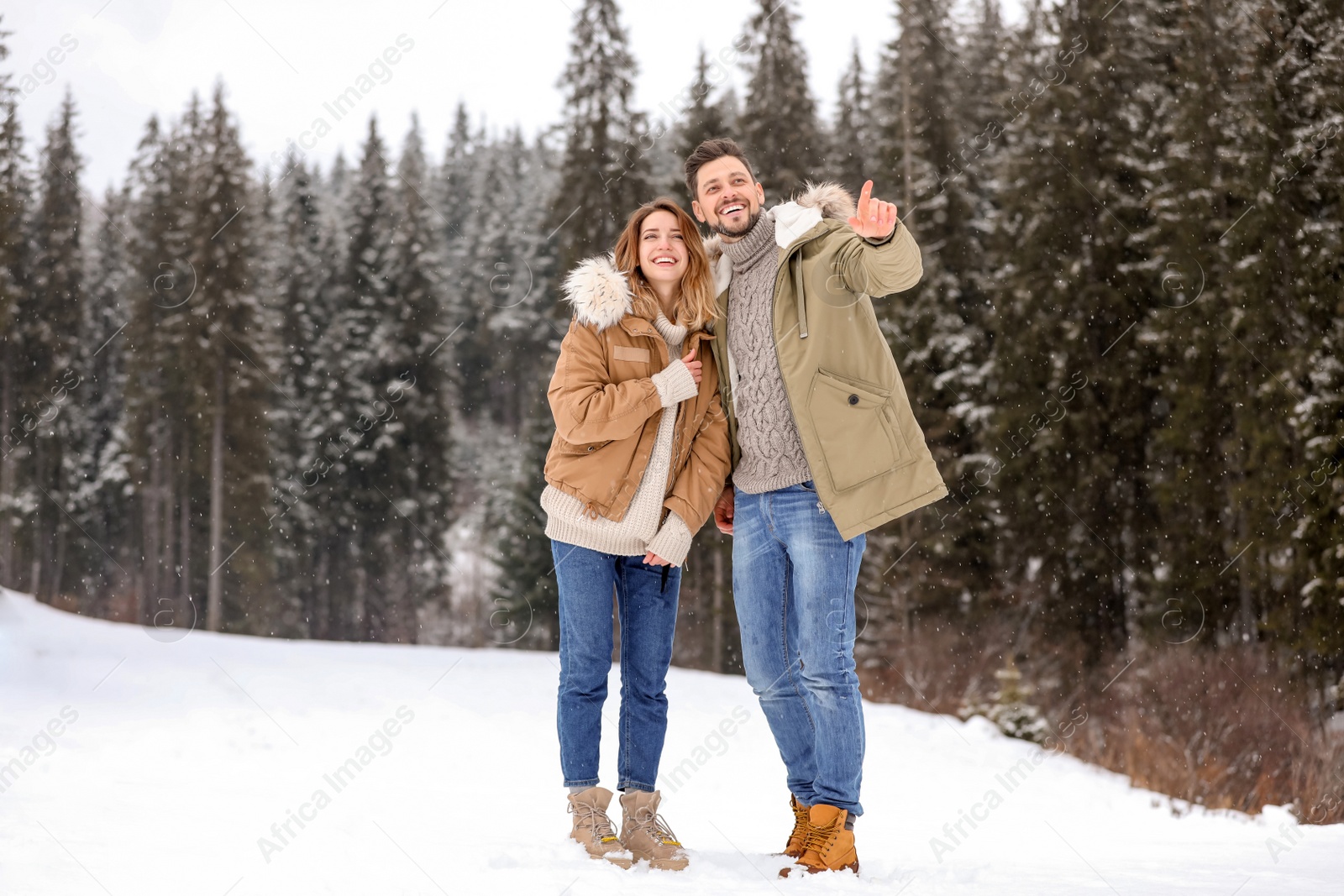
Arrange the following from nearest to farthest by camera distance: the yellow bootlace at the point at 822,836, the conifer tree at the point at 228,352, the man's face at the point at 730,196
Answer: the yellow bootlace at the point at 822,836 < the man's face at the point at 730,196 < the conifer tree at the point at 228,352

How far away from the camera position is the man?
341 cm

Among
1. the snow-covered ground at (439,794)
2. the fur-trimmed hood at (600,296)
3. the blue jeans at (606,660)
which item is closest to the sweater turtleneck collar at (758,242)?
the fur-trimmed hood at (600,296)

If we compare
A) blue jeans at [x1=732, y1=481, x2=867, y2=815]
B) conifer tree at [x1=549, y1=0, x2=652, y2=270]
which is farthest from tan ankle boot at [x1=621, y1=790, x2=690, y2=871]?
conifer tree at [x1=549, y1=0, x2=652, y2=270]

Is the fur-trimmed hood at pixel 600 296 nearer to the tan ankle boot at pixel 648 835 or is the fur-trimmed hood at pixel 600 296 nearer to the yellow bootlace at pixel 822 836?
the tan ankle boot at pixel 648 835

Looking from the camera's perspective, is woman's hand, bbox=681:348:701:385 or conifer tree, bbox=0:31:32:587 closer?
Result: woman's hand, bbox=681:348:701:385

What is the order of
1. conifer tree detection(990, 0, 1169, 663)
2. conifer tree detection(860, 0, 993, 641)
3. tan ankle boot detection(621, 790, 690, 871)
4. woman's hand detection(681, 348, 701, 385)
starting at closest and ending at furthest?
tan ankle boot detection(621, 790, 690, 871), woman's hand detection(681, 348, 701, 385), conifer tree detection(990, 0, 1169, 663), conifer tree detection(860, 0, 993, 641)

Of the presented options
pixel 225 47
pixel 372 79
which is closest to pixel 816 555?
pixel 372 79

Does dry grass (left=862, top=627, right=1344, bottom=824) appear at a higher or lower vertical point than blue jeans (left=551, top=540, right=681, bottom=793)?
lower

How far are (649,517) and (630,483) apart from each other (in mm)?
139

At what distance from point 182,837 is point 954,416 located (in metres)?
15.7

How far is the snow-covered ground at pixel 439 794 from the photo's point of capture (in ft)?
10.3

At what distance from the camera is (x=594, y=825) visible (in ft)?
11.4

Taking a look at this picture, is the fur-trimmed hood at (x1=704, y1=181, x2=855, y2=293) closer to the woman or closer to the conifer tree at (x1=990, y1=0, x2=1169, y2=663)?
the woman

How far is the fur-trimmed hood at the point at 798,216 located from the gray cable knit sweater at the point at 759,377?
4cm
